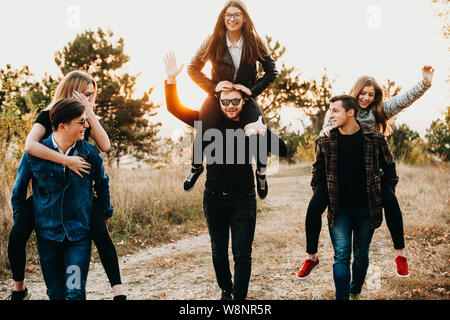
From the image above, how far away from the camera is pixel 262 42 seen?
340 cm

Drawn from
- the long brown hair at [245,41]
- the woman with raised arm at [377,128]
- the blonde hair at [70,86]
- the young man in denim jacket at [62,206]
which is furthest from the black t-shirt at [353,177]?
the blonde hair at [70,86]

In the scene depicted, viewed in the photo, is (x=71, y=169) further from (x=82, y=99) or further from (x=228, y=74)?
(x=228, y=74)

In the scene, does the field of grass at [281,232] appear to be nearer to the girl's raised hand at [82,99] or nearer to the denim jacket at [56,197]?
the denim jacket at [56,197]

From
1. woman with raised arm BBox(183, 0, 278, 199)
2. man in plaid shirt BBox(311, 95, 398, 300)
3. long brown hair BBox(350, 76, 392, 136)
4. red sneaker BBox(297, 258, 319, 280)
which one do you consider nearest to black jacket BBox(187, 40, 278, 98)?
woman with raised arm BBox(183, 0, 278, 199)

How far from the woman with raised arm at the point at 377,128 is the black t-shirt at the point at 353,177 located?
0.63 feet

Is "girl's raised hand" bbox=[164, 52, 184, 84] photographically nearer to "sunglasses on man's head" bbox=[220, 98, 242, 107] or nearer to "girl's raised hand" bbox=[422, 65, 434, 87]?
"sunglasses on man's head" bbox=[220, 98, 242, 107]

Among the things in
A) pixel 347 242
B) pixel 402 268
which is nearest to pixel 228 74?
pixel 347 242

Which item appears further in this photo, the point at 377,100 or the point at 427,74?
the point at 377,100

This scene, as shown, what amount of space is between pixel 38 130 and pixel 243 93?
5.23 ft

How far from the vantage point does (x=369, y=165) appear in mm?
2986

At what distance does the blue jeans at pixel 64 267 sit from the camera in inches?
94.6

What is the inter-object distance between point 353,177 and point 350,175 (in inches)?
1.1

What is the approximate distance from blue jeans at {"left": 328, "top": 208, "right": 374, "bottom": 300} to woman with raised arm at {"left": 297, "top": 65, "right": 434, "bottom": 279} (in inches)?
8.6

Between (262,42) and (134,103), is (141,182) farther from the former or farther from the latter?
(134,103)
